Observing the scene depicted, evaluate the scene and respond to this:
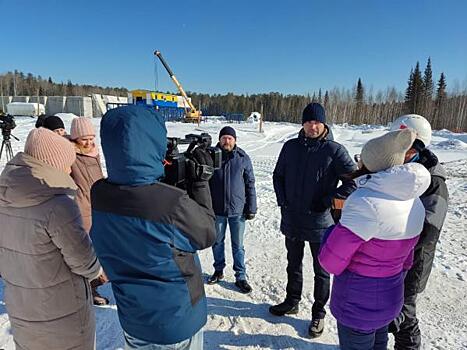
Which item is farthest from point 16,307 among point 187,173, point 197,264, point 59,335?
point 187,173

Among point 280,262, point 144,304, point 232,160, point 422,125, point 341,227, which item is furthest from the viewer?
point 280,262

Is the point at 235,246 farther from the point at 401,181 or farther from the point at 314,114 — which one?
the point at 401,181

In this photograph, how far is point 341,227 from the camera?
1.69m

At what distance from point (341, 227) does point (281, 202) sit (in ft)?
4.39

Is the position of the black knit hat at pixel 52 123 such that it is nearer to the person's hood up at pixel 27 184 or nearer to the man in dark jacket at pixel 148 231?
the person's hood up at pixel 27 184

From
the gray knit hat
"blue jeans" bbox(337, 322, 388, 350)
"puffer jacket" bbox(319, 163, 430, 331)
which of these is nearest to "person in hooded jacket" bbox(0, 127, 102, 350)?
"puffer jacket" bbox(319, 163, 430, 331)

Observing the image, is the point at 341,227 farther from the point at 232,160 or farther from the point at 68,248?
the point at 232,160

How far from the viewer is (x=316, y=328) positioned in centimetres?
275

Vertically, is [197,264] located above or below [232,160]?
below

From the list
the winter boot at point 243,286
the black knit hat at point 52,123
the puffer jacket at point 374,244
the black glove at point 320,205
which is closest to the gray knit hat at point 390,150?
the puffer jacket at point 374,244

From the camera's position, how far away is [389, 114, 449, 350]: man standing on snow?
6.52 feet

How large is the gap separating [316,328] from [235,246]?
118 cm

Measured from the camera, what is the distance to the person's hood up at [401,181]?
1.55 meters

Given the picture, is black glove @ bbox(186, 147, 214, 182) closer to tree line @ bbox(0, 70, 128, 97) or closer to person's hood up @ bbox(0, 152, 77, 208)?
person's hood up @ bbox(0, 152, 77, 208)
